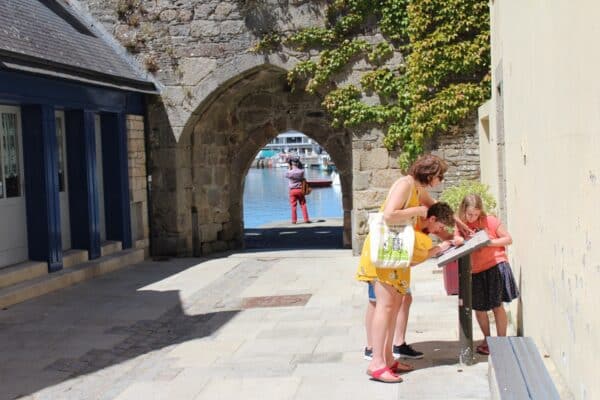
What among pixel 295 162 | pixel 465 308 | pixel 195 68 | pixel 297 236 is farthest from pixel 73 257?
pixel 295 162

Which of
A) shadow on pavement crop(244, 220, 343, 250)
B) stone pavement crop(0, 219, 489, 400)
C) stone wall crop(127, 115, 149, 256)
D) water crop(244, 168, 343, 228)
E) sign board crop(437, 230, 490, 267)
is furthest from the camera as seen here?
water crop(244, 168, 343, 228)

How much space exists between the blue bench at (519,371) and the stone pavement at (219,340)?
0.51 m

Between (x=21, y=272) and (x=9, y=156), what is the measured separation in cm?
142

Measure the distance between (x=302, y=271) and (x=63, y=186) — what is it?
3.41 m

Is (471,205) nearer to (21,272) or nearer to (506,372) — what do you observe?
(506,372)

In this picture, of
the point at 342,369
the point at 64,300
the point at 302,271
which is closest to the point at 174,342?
the point at 342,369

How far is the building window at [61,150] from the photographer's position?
37.8 feet

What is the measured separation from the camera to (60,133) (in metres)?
11.6

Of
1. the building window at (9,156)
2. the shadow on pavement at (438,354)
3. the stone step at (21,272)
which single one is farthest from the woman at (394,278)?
the building window at (9,156)

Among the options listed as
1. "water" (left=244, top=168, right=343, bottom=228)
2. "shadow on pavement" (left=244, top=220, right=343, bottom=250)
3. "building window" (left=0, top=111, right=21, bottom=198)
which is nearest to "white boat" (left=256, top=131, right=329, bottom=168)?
"water" (left=244, top=168, right=343, bottom=228)

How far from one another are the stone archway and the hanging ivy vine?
0.89m

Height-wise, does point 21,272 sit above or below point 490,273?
below

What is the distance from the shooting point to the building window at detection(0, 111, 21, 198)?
1007cm

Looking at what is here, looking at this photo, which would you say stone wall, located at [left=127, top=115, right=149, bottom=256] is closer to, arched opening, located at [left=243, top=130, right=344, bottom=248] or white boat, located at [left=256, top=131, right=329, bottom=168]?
arched opening, located at [left=243, top=130, right=344, bottom=248]
